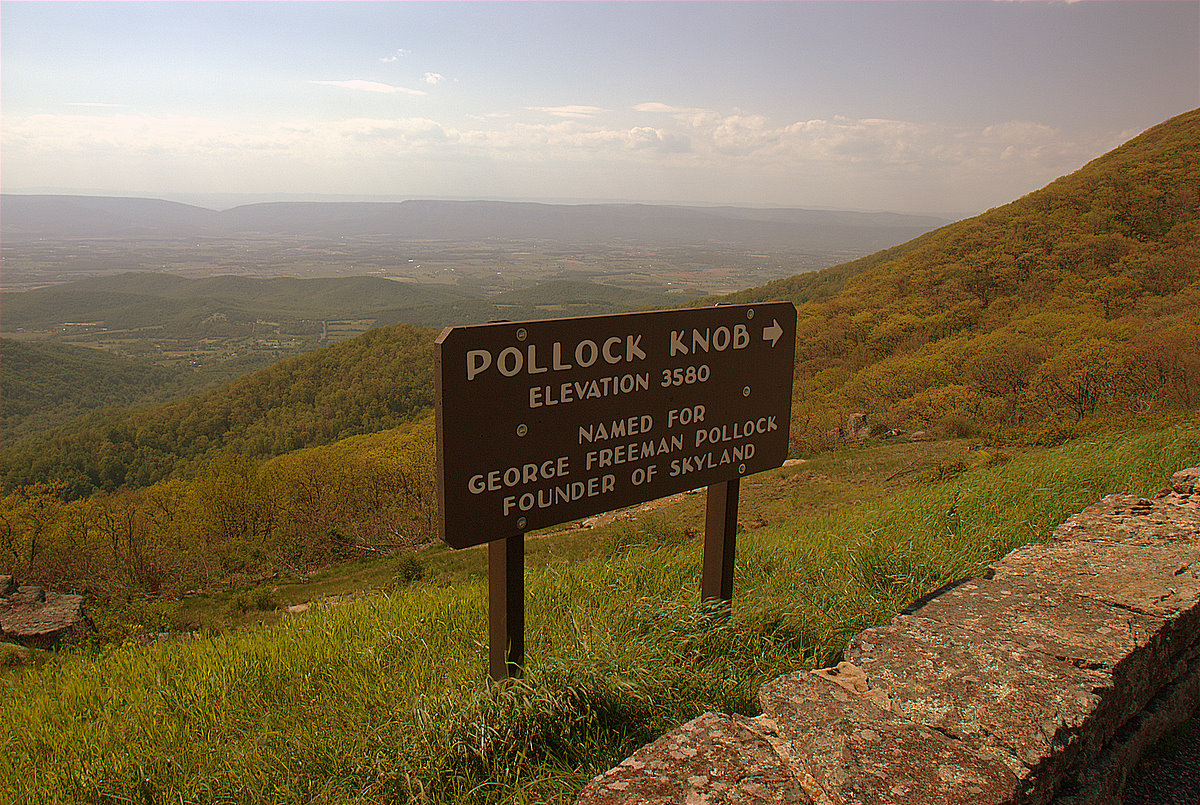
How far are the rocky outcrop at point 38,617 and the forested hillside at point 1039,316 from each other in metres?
19.5

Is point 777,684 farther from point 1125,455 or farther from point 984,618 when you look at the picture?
point 1125,455

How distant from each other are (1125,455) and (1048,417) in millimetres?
12151

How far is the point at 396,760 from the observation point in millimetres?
2006

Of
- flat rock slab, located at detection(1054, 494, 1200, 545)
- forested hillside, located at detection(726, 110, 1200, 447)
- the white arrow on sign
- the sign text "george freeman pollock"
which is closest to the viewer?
the sign text "george freeman pollock"

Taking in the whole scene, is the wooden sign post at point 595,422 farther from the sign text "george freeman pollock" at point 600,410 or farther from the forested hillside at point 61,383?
the forested hillside at point 61,383

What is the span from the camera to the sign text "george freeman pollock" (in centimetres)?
224

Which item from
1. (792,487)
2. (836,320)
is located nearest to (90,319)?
(836,320)

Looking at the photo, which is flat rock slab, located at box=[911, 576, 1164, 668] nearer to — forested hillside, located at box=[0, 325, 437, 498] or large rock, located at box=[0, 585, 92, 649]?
large rock, located at box=[0, 585, 92, 649]

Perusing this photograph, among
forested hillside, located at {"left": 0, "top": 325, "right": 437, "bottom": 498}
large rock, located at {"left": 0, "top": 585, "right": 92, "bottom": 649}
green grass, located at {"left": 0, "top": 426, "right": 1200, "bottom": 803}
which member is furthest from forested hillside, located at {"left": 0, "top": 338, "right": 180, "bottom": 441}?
green grass, located at {"left": 0, "top": 426, "right": 1200, "bottom": 803}

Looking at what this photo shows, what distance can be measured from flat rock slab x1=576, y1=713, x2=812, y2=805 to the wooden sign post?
2.72 ft

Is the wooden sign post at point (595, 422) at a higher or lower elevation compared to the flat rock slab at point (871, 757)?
higher

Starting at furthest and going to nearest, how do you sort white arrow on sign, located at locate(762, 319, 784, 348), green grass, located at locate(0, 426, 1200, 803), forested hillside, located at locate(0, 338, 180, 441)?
forested hillside, located at locate(0, 338, 180, 441) → white arrow on sign, located at locate(762, 319, 784, 348) → green grass, located at locate(0, 426, 1200, 803)

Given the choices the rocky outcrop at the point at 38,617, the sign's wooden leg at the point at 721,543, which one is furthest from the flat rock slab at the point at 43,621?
the sign's wooden leg at the point at 721,543

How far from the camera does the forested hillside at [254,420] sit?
5209cm
